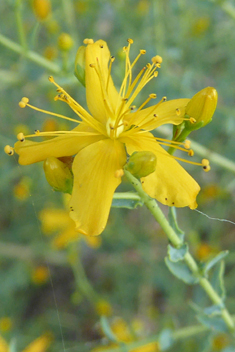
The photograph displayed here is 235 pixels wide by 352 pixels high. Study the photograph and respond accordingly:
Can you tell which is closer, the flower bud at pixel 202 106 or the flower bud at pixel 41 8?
the flower bud at pixel 202 106

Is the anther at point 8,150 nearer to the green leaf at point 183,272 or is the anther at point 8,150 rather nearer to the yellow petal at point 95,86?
the yellow petal at point 95,86

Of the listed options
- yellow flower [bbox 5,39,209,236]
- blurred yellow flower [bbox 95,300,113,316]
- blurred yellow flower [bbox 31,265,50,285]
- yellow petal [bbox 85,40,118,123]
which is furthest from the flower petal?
blurred yellow flower [bbox 31,265,50,285]

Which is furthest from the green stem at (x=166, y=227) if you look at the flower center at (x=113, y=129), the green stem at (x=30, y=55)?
the green stem at (x=30, y=55)

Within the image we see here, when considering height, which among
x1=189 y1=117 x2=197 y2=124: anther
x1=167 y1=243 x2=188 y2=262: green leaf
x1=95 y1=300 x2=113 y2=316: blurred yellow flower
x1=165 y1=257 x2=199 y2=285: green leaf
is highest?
x1=189 y1=117 x2=197 y2=124: anther

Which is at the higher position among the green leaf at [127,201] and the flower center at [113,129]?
the flower center at [113,129]

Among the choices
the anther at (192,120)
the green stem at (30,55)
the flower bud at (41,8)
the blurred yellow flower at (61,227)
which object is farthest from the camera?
the blurred yellow flower at (61,227)

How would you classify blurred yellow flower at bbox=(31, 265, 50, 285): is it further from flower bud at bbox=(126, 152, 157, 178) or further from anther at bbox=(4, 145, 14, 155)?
flower bud at bbox=(126, 152, 157, 178)

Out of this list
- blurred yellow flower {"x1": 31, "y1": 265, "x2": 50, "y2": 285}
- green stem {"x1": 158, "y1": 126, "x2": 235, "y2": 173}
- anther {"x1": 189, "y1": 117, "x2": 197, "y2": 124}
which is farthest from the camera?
blurred yellow flower {"x1": 31, "y1": 265, "x2": 50, "y2": 285}
